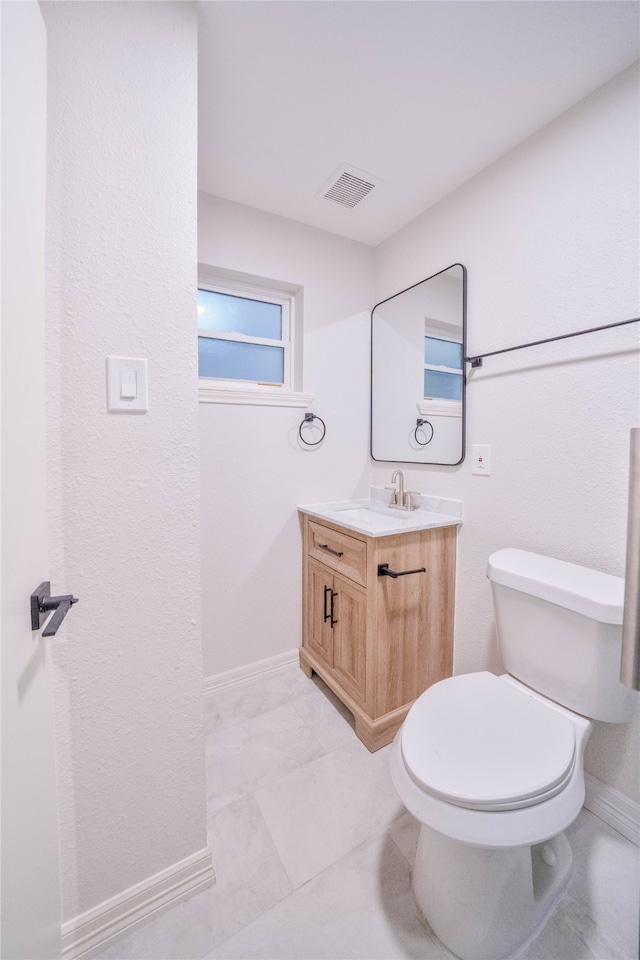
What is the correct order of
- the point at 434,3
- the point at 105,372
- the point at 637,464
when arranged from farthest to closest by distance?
the point at 434,3, the point at 105,372, the point at 637,464

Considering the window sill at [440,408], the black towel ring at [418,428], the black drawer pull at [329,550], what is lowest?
the black drawer pull at [329,550]

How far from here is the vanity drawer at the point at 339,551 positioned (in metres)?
1.45

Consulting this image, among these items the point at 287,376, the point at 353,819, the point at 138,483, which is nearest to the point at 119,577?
the point at 138,483

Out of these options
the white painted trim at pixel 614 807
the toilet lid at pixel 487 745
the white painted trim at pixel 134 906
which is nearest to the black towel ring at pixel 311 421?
the toilet lid at pixel 487 745

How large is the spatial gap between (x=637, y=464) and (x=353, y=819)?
1.32 m

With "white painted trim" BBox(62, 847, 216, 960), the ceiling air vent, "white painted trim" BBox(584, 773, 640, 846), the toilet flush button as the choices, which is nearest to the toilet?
the toilet flush button

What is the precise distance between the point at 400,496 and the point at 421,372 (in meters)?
0.63

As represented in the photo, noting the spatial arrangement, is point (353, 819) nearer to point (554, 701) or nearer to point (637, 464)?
point (554, 701)

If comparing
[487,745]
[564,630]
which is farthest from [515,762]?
[564,630]

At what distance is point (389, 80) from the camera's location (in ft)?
3.75

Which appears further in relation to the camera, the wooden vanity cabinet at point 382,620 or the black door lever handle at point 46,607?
the wooden vanity cabinet at point 382,620

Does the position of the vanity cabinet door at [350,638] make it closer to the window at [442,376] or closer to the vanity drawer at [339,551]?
the vanity drawer at [339,551]

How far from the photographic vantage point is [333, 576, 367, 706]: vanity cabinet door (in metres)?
1.47

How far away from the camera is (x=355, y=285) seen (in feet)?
6.64
